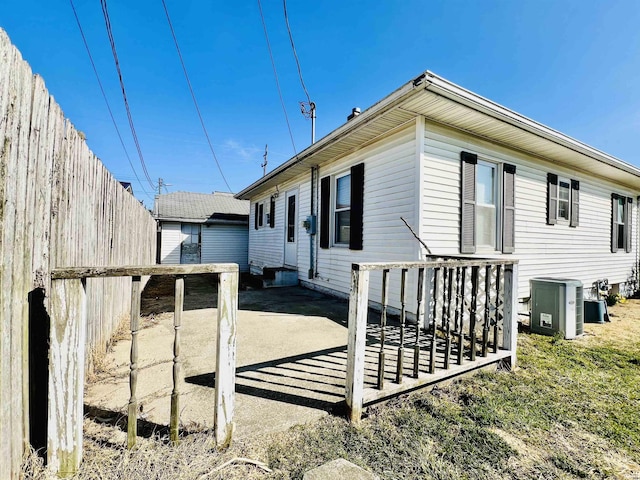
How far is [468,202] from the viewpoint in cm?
459

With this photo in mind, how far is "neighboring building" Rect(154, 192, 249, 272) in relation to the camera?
504 inches

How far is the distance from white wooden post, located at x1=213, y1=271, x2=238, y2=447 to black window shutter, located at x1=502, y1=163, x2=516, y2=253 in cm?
509

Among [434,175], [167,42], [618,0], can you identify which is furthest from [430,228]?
[167,42]

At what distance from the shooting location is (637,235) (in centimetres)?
856

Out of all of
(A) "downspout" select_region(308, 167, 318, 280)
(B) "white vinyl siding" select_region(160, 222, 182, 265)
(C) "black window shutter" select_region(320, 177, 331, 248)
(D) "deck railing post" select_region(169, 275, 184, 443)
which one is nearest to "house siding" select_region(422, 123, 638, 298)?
(C) "black window shutter" select_region(320, 177, 331, 248)

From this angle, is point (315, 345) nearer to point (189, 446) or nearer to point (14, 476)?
point (189, 446)

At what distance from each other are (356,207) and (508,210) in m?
2.70

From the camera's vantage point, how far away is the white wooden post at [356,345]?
1.94 m

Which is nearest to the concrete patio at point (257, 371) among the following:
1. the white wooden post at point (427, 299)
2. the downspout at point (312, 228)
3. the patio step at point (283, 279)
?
the white wooden post at point (427, 299)

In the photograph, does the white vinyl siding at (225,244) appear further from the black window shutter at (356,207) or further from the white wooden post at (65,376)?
the white wooden post at (65,376)

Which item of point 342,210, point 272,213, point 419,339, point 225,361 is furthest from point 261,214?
point 225,361

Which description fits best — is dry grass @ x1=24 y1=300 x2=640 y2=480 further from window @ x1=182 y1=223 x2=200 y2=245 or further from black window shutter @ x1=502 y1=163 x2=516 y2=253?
window @ x1=182 y1=223 x2=200 y2=245

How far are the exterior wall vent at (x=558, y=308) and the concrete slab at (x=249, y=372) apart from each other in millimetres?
2958

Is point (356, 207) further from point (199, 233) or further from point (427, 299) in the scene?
point (199, 233)
